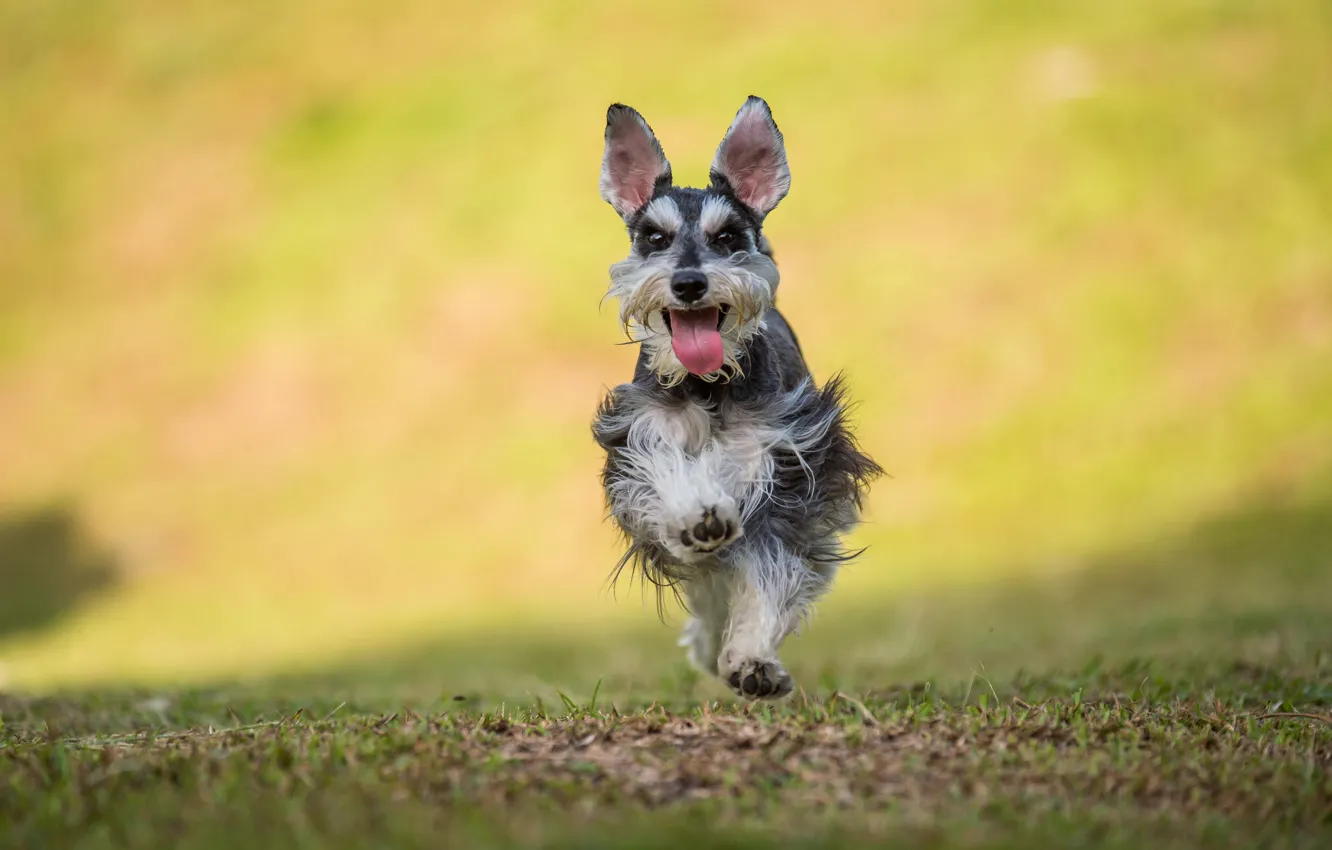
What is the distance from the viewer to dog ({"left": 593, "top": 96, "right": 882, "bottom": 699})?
20.4 ft

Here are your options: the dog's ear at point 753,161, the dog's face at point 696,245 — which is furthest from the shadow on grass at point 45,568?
the dog's ear at point 753,161

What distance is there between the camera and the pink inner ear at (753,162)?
6758 millimetres

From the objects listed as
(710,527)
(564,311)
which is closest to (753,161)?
(710,527)

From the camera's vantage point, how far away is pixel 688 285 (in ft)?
20.3

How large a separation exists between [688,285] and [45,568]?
1951 cm

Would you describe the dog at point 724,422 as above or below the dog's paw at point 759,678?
above

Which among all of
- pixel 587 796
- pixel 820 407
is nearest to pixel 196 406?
pixel 820 407

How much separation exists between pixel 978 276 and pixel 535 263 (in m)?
8.06

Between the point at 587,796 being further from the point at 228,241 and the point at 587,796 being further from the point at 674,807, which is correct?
the point at 228,241

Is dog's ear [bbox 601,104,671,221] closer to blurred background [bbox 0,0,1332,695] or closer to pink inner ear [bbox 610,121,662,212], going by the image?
pink inner ear [bbox 610,121,662,212]

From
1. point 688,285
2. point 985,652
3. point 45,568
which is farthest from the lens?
point 45,568

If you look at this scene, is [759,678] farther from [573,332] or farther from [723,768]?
[573,332]

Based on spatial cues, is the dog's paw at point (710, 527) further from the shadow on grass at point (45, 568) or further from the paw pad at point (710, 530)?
the shadow on grass at point (45, 568)

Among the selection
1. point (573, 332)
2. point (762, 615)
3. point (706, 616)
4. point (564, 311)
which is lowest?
point (762, 615)
